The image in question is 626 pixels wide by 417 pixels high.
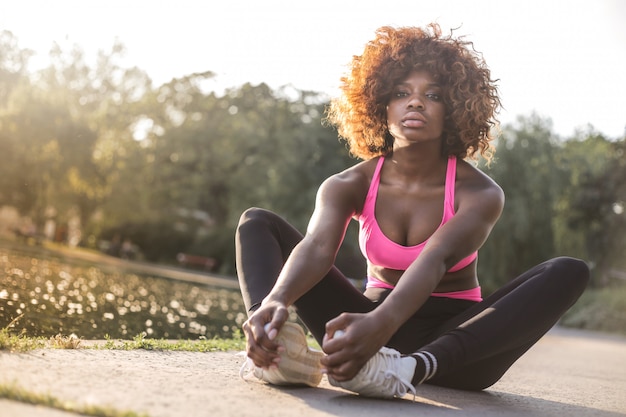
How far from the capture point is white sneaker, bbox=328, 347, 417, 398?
2.21m

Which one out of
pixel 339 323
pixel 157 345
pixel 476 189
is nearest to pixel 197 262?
pixel 157 345

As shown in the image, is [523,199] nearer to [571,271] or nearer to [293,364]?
[571,271]

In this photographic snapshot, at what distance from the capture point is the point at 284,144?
25.7 m

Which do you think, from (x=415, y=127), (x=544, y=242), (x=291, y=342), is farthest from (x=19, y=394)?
(x=544, y=242)

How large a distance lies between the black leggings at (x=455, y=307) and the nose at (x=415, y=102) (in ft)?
2.38

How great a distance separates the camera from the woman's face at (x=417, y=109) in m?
2.90

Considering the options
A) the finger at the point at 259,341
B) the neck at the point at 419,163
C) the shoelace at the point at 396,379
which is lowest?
the shoelace at the point at 396,379

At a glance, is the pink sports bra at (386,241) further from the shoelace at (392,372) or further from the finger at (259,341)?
the finger at (259,341)

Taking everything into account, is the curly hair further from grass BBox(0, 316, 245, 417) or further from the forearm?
grass BBox(0, 316, 245, 417)

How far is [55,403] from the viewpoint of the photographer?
5.65 ft

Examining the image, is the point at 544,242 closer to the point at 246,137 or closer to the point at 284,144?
the point at 284,144

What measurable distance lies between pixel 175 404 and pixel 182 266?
23.7m

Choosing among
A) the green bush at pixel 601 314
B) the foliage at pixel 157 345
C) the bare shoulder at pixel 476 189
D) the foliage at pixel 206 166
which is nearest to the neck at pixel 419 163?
the bare shoulder at pixel 476 189

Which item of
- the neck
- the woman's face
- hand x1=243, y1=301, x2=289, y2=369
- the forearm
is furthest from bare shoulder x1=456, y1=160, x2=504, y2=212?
hand x1=243, y1=301, x2=289, y2=369
